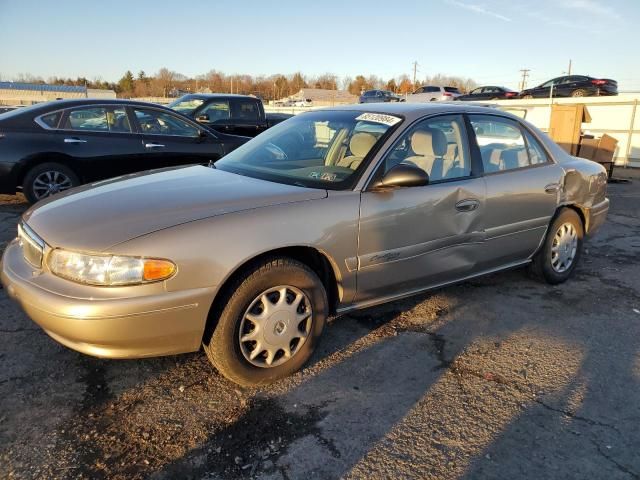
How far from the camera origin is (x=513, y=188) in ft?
12.7

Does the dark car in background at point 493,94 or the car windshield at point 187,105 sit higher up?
the dark car in background at point 493,94

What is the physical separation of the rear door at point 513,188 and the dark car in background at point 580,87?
21.5 metres

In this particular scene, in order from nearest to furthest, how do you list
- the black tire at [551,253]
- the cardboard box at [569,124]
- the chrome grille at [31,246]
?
the chrome grille at [31,246] < the black tire at [551,253] < the cardboard box at [569,124]

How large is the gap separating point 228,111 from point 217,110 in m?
0.23

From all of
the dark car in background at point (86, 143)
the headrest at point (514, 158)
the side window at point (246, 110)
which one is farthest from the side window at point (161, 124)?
the headrest at point (514, 158)

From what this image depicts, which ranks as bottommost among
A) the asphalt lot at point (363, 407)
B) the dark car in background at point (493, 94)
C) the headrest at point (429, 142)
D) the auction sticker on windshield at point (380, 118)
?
the asphalt lot at point (363, 407)

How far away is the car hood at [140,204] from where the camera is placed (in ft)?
8.15

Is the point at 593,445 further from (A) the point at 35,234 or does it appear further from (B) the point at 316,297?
(A) the point at 35,234

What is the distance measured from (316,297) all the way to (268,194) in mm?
659

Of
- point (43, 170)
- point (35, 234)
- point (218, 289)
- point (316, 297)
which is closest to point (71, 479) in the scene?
point (218, 289)

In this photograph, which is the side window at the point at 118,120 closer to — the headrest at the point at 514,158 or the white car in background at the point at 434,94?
the headrest at the point at 514,158

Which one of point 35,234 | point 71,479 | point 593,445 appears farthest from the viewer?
point 35,234

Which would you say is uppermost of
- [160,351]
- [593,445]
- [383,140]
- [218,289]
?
[383,140]

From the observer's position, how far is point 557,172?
427cm
